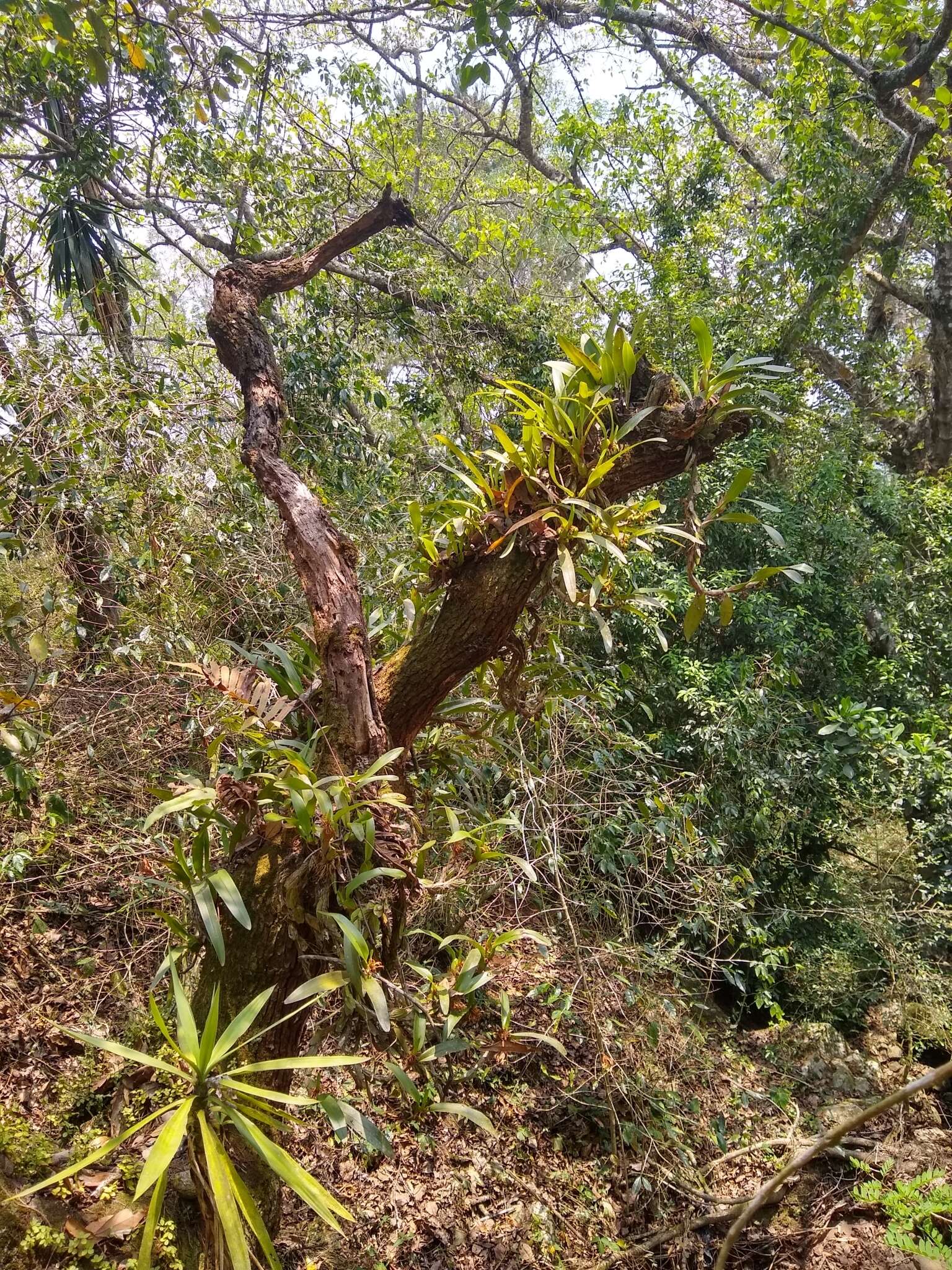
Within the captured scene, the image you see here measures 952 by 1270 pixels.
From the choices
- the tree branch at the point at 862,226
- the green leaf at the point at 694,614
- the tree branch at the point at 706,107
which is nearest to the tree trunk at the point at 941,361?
the tree branch at the point at 862,226

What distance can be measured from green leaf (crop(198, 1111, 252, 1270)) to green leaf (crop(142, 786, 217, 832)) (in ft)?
1.57

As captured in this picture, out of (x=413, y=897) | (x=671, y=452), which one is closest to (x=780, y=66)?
(x=671, y=452)

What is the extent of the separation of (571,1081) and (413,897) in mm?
1695

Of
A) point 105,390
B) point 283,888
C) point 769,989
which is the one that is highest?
point 105,390

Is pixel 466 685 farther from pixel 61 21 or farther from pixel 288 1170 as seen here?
pixel 61 21

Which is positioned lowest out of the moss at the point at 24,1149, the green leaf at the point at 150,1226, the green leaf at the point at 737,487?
the moss at the point at 24,1149

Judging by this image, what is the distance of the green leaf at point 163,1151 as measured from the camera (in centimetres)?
87

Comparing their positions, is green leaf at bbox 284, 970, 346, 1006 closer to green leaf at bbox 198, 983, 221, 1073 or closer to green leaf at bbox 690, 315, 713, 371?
green leaf at bbox 198, 983, 221, 1073

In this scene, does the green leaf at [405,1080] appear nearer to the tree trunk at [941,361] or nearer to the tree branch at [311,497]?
the tree branch at [311,497]

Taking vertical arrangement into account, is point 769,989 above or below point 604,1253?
above

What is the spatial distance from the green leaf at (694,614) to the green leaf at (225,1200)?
1302 mm

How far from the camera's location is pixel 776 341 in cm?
486

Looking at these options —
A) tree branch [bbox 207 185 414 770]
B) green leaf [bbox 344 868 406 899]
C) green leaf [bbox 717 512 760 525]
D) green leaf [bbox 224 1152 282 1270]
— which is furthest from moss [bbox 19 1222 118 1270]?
green leaf [bbox 717 512 760 525]

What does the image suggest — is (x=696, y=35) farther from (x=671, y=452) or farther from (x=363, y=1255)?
(x=363, y=1255)
